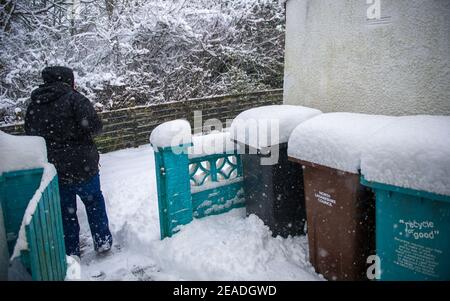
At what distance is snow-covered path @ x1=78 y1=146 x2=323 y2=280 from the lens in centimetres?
322

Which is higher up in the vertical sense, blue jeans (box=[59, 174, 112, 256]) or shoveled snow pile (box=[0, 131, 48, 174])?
shoveled snow pile (box=[0, 131, 48, 174])

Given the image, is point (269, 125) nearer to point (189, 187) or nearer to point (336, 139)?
point (336, 139)

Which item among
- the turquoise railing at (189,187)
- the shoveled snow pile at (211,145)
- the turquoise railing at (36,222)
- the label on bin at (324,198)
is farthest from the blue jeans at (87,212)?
the label on bin at (324,198)

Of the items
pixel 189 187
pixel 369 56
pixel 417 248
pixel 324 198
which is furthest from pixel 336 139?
pixel 189 187

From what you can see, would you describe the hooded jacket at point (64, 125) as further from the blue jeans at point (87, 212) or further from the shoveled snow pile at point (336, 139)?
the shoveled snow pile at point (336, 139)

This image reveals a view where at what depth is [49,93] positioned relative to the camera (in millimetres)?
3299

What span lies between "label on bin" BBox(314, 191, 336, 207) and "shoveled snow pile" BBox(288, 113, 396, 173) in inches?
11.4

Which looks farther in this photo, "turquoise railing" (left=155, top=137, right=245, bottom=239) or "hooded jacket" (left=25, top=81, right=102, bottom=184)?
"turquoise railing" (left=155, top=137, right=245, bottom=239)

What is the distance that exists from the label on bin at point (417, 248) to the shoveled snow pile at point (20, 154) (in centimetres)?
292

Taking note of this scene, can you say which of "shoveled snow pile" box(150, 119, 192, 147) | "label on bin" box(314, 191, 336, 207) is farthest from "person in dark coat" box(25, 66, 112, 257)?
"label on bin" box(314, 191, 336, 207)

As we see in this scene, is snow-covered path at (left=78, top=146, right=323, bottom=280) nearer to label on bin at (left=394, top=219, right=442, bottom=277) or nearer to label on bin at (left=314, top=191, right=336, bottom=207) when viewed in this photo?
label on bin at (left=314, top=191, right=336, bottom=207)

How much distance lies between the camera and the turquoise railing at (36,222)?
7.11 ft

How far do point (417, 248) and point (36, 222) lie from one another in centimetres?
258
